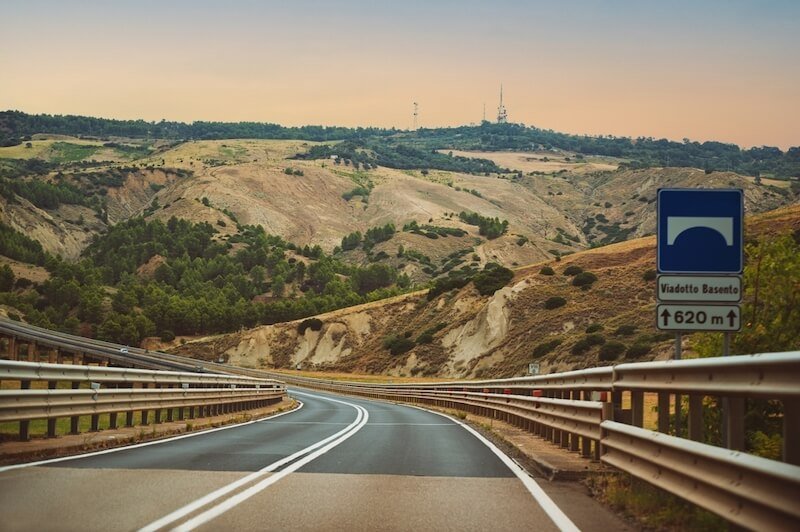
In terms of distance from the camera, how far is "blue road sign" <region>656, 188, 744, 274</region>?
1151cm

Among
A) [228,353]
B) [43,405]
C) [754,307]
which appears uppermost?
[754,307]

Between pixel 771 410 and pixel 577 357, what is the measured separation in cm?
5266

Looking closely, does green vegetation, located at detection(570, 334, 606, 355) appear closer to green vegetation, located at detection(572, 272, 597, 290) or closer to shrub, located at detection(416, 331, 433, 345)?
green vegetation, located at detection(572, 272, 597, 290)

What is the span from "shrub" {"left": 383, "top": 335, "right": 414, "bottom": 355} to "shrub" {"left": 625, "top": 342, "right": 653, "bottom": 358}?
130ft

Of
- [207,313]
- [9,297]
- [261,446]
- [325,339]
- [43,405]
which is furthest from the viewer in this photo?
[207,313]

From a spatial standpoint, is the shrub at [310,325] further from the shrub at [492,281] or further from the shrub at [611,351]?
the shrub at [611,351]

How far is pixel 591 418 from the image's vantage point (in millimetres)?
11953

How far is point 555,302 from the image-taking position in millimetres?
80375

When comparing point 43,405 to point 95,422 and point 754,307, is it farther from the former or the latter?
point 754,307

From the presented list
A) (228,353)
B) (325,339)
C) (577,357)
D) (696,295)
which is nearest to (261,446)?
(696,295)

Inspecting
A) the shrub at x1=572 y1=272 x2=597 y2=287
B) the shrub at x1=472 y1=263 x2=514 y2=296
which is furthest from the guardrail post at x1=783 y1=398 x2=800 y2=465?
the shrub at x1=472 y1=263 x2=514 y2=296

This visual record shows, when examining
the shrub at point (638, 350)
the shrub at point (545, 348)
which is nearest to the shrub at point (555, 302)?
the shrub at point (545, 348)

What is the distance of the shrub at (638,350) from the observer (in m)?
56.7

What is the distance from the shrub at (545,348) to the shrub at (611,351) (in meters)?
9.09
